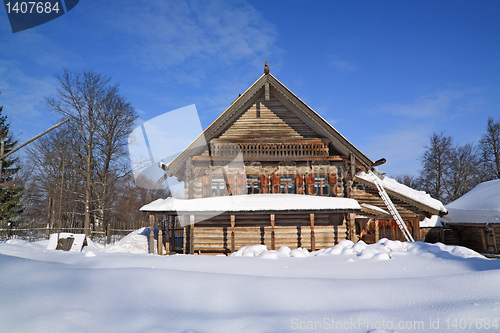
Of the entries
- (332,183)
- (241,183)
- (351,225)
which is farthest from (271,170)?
(351,225)

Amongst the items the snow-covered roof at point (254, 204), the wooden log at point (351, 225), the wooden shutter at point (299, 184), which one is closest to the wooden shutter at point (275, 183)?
the wooden shutter at point (299, 184)

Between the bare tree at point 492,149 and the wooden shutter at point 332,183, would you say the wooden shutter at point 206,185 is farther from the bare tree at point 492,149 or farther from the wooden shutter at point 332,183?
the bare tree at point 492,149

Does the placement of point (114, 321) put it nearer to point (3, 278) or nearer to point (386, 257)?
point (3, 278)

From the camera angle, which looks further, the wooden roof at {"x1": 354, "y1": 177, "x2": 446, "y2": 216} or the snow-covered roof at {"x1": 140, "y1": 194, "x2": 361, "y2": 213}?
the wooden roof at {"x1": 354, "y1": 177, "x2": 446, "y2": 216}

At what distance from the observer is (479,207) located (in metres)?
20.1

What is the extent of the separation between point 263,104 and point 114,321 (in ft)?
49.6

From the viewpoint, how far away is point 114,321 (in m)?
3.42

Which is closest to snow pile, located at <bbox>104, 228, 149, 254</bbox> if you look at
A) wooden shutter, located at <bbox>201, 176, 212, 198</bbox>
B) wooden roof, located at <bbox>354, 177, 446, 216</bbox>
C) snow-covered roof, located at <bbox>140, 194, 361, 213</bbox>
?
snow-covered roof, located at <bbox>140, 194, 361, 213</bbox>

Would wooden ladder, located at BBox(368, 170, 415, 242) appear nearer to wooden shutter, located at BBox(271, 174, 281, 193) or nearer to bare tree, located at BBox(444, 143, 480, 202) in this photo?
wooden shutter, located at BBox(271, 174, 281, 193)

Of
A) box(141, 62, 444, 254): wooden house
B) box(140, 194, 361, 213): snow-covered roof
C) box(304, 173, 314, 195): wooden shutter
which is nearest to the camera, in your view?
box(140, 194, 361, 213): snow-covered roof

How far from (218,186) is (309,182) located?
199 inches

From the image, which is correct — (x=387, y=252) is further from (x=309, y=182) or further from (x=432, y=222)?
(x=432, y=222)

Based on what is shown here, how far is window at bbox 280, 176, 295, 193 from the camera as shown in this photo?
55.8ft

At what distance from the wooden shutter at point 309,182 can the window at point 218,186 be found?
14.9 ft
